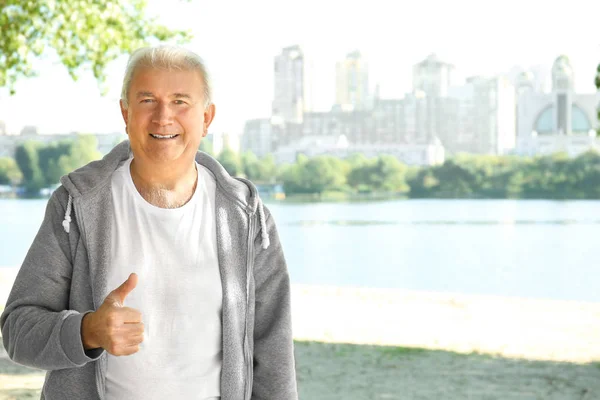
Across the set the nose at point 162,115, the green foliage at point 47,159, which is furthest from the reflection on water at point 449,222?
the nose at point 162,115

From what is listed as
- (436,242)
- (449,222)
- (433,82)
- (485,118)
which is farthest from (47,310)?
(433,82)

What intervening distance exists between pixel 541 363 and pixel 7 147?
51806 mm

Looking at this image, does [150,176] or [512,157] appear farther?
[512,157]

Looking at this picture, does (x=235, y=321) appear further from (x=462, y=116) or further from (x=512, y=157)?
(x=462, y=116)

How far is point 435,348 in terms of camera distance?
5.55 m

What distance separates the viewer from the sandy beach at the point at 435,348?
14.6ft

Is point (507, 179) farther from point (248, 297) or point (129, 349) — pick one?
point (129, 349)

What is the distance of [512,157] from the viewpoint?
49.1 meters

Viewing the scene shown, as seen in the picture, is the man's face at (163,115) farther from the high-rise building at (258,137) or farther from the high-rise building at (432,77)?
the high-rise building at (432,77)

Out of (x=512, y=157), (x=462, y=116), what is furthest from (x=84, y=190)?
(x=462, y=116)

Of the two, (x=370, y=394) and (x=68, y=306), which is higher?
(x=68, y=306)

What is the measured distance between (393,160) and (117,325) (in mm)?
49790

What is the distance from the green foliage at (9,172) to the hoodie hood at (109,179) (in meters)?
47.9

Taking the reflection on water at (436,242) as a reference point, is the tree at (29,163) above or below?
above
